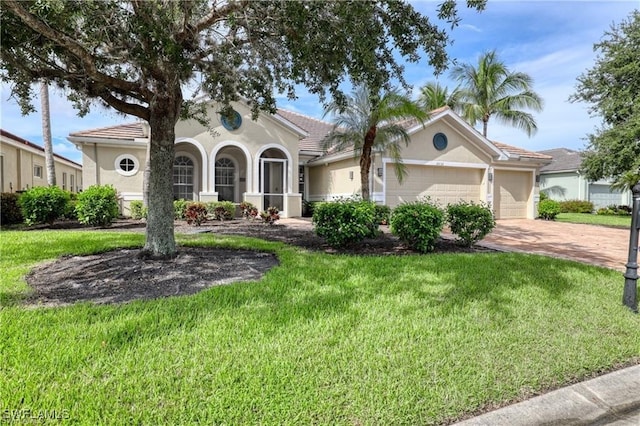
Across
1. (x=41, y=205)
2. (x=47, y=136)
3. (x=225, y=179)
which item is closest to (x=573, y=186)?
(x=225, y=179)

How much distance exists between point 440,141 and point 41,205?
15643 mm

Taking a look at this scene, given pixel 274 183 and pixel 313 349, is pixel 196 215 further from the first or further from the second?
pixel 313 349

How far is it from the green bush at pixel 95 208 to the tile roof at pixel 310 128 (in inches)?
400

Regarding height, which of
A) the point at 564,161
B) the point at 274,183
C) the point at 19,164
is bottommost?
the point at 274,183

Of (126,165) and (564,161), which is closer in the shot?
(126,165)

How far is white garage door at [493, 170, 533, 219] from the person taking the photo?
18.4 m

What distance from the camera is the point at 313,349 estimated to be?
10.8ft

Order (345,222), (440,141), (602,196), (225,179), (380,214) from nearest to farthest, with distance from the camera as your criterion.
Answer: (345,222)
(380,214)
(440,141)
(225,179)
(602,196)

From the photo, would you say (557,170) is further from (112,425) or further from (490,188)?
(112,425)

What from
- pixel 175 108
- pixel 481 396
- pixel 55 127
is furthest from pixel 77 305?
pixel 55 127

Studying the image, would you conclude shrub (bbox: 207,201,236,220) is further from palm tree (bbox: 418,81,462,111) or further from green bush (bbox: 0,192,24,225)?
palm tree (bbox: 418,81,462,111)

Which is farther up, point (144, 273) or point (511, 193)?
point (511, 193)

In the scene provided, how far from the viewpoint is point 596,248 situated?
9484 millimetres

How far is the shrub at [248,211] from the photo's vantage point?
14.9 m
